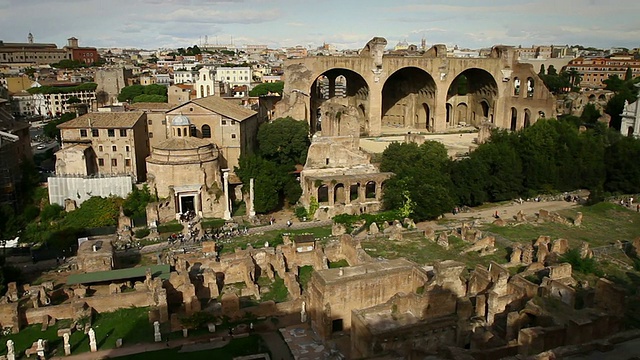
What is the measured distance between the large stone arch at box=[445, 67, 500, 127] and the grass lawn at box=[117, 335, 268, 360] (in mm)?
43295

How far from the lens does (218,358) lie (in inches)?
674

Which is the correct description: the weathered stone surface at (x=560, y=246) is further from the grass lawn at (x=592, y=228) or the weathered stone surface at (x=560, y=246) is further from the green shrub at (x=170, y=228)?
the green shrub at (x=170, y=228)

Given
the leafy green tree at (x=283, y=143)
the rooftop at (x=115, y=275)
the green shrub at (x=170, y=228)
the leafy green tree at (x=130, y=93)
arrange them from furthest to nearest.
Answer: the leafy green tree at (x=130, y=93), the leafy green tree at (x=283, y=143), the green shrub at (x=170, y=228), the rooftop at (x=115, y=275)

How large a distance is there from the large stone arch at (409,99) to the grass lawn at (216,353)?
4096 cm

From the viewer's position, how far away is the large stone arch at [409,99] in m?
55.2

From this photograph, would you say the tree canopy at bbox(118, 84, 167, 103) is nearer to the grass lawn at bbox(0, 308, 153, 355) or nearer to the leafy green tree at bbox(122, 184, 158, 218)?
the leafy green tree at bbox(122, 184, 158, 218)

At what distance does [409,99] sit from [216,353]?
44518 mm

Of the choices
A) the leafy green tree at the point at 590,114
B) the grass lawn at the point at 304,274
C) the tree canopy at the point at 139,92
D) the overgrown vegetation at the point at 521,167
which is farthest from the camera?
the tree canopy at the point at 139,92

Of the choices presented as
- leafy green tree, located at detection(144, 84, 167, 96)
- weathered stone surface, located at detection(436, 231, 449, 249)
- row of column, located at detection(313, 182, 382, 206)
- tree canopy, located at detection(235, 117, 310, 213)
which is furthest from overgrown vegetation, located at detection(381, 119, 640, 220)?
leafy green tree, located at detection(144, 84, 167, 96)

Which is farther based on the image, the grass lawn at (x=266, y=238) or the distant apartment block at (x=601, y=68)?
the distant apartment block at (x=601, y=68)

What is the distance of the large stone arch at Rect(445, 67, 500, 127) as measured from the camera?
5597cm

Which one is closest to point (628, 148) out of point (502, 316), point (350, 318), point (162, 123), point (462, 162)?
point (462, 162)

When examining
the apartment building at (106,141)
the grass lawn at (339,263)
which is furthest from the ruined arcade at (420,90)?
the grass lawn at (339,263)

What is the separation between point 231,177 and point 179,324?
17354mm
